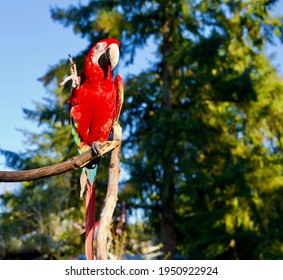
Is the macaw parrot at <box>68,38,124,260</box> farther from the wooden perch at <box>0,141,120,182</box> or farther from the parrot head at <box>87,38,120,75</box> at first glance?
the wooden perch at <box>0,141,120,182</box>

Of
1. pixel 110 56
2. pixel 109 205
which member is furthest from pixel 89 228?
pixel 110 56

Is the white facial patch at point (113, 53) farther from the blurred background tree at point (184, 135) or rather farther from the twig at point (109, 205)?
the blurred background tree at point (184, 135)

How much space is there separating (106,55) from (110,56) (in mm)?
38

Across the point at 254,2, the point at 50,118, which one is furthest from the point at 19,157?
the point at 254,2

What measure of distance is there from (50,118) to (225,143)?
120 inches

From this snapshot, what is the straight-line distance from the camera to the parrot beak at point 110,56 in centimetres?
324

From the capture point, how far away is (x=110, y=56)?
325 centimetres

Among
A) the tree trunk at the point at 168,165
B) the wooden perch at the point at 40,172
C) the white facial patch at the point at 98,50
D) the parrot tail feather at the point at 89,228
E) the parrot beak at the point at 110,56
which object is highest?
the tree trunk at the point at 168,165

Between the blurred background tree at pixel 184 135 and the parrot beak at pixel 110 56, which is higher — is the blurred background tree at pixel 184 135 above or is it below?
above

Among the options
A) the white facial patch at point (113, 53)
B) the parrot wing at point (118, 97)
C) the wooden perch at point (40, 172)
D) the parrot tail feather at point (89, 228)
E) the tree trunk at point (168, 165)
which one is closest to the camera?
the wooden perch at point (40, 172)

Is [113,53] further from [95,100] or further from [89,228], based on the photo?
[89,228]

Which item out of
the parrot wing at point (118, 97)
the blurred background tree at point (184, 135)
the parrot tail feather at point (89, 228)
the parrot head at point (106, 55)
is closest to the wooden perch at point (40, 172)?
the parrot tail feather at point (89, 228)

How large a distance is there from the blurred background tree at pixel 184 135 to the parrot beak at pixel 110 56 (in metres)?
4.22

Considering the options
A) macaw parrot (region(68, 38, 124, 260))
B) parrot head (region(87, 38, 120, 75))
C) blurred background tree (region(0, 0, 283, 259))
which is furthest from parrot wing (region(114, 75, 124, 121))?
blurred background tree (region(0, 0, 283, 259))
